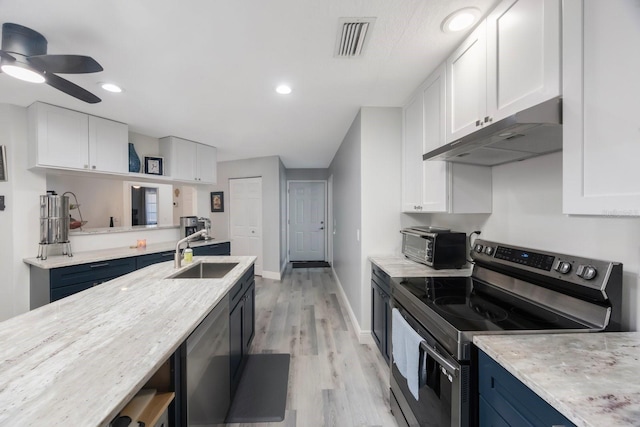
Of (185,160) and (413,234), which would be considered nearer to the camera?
(413,234)

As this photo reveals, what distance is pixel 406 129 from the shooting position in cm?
240

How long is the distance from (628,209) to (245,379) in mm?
2423

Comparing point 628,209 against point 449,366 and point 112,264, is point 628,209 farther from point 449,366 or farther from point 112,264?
point 112,264

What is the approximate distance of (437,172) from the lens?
1887 mm

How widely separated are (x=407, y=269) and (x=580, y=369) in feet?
4.04

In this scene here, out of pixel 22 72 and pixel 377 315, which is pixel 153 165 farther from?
pixel 377 315

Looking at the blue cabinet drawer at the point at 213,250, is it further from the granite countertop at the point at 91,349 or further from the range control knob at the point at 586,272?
the range control knob at the point at 586,272

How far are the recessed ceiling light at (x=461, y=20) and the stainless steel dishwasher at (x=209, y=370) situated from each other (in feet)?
Result: 6.77

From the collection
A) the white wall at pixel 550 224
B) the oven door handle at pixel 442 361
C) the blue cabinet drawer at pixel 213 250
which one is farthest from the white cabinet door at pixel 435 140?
Result: the blue cabinet drawer at pixel 213 250

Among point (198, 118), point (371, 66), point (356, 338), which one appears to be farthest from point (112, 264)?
point (371, 66)

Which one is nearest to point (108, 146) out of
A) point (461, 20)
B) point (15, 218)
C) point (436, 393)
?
point (15, 218)

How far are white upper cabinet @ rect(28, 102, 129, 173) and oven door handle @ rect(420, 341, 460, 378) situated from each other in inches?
141

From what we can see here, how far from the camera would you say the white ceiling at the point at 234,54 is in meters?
1.33

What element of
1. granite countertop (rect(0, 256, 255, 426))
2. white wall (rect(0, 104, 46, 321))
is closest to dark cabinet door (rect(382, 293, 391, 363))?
granite countertop (rect(0, 256, 255, 426))
